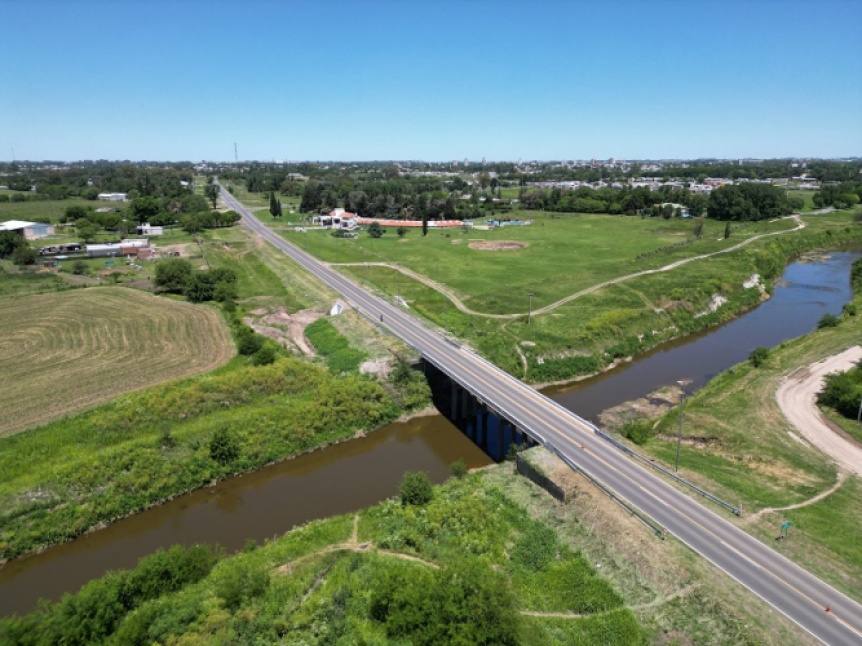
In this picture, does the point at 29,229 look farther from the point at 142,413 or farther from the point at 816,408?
the point at 816,408

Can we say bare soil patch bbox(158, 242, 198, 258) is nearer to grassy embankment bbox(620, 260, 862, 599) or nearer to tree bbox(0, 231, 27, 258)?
tree bbox(0, 231, 27, 258)

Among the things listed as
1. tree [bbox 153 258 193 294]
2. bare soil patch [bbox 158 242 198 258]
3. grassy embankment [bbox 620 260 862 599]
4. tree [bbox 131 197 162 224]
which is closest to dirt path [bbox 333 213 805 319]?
grassy embankment [bbox 620 260 862 599]

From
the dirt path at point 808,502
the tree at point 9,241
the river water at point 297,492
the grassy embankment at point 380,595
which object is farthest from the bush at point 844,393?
the tree at point 9,241

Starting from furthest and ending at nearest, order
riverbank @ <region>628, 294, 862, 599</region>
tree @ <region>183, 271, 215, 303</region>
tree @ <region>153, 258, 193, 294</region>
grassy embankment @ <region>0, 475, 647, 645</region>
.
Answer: tree @ <region>153, 258, 193, 294</region> → tree @ <region>183, 271, 215, 303</region> → riverbank @ <region>628, 294, 862, 599</region> → grassy embankment @ <region>0, 475, 647, 645</region>

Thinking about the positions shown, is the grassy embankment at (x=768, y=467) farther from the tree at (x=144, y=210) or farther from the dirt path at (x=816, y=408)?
the tree at (x=144, y=210)

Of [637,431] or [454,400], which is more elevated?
[637,431]

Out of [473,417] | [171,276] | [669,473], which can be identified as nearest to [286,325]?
[171,276]

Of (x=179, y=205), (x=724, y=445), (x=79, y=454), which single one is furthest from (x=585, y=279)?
(x=179, y=205)
